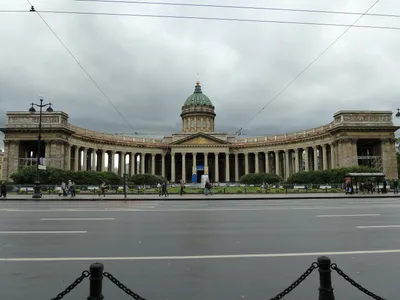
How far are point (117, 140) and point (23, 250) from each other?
77.7 metres

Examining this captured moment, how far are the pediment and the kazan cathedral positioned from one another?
0.28 metres

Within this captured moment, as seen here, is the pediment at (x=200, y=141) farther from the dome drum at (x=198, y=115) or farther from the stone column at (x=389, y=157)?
the stone column at (x=389, y=157)

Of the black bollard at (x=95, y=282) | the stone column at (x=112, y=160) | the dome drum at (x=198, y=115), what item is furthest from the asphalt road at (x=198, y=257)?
the dome drum at (x=198, y=115)

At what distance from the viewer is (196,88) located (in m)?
121

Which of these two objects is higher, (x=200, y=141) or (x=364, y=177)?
(x=200, y=141)

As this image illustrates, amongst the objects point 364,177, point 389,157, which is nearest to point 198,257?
point 364,177

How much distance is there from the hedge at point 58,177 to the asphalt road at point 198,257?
38.3 metres

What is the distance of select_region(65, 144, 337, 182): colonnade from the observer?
77812 mm

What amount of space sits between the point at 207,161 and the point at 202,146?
6894 mm

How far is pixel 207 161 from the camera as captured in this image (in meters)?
97.5

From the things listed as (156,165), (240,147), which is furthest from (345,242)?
(156,165)

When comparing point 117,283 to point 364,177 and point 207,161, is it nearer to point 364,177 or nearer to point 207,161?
point 364,177

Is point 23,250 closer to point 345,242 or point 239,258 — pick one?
point 239,258

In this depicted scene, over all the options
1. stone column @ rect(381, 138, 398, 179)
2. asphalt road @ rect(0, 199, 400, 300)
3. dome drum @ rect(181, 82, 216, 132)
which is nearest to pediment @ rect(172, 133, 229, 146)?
dome drum @ rect(181, 82, 216, 132)
